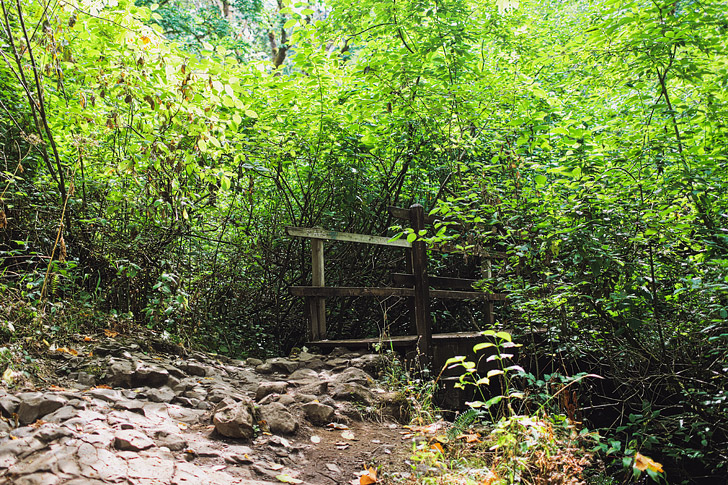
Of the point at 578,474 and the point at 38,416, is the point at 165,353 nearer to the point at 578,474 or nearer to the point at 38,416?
the point at 38,416

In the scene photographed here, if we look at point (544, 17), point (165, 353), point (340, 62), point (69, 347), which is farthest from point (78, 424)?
point (544, 17)

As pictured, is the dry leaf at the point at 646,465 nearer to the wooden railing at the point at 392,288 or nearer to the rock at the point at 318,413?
the rock at the point at 318,413

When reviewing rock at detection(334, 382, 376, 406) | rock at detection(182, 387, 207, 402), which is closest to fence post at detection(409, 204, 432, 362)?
rock at detection(334, 382, 376, 406)

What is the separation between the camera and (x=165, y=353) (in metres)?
4.49

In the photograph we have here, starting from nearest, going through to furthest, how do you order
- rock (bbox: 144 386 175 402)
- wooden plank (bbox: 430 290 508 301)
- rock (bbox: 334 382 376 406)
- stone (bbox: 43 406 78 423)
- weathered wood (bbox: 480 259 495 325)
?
stone (bbox: 43 406 78 423)
rock (bbox: 144 386 175 402)
rock (bbox: 334 382 376 406)
wooden plank (bbox: 430 290 508 301)
weathered wood (bbox: 480 259 495 325)

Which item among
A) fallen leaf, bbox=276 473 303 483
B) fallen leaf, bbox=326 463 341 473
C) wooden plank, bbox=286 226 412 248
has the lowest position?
fallen leaf, bbox=326 463 341 473

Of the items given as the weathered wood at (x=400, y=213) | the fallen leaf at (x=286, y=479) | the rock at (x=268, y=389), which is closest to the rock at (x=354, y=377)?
the rock at (x=268, y=389)

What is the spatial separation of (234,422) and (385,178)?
13.9 feet

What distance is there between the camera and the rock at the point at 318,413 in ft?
11.4

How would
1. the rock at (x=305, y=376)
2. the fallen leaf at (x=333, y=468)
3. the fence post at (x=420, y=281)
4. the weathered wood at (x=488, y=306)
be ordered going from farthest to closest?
the weathered wood at (x=488, y=306) → the fence post at (x=420, y=281) → the rock at (x=305, y=376) → the fallen leaf at (x=333, y=468)

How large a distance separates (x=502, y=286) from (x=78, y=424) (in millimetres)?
3613

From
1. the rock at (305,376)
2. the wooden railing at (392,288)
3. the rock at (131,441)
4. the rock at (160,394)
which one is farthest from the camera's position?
the wooden railing at (392,288)

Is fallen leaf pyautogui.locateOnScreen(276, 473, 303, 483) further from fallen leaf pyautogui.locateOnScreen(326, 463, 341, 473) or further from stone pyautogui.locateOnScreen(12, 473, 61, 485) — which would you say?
stone pyautogui.locateOnScreen(12, 473, 61, 485)

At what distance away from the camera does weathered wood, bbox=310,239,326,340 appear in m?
5.25
